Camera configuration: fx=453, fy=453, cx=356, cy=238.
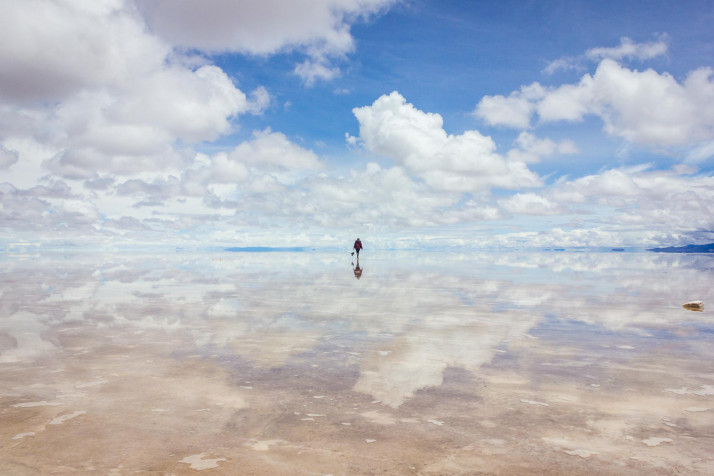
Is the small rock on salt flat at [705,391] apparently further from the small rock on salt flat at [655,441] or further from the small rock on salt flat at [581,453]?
the small rock on salt flat at [581,453]

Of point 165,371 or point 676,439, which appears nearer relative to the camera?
point 676,439

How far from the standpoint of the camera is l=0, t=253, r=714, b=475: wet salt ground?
16.3ft

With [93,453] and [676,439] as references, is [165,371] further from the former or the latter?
[676,439]

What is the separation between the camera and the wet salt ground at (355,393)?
4.97 m

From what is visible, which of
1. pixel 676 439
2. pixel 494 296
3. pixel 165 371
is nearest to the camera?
pixel 676 439

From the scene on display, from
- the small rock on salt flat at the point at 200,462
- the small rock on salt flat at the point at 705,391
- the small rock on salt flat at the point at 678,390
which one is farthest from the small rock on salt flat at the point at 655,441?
the small rock on salt flat at the point at 200,462

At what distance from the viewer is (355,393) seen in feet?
23.2

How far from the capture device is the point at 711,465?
188 inches

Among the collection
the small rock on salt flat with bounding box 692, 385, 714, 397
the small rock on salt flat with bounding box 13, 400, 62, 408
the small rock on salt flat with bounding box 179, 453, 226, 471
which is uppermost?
the small rock on salt flat with bounding box 13, 400, 62, 408

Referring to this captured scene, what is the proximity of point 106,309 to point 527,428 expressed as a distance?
1486cm

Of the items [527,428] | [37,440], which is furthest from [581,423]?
[37,440]

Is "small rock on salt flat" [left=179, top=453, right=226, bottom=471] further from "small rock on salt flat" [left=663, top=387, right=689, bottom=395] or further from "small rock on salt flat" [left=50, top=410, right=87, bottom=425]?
"small rock on salt flat" [left=663, top=387, right=689, bottom=395]

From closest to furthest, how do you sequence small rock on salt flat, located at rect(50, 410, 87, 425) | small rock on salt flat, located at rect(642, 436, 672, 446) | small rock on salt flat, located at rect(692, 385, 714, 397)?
small rock on salt flat, located at rect(642, 436, 672, 446) < small rock on salt flat, located at rect(50, 410, 87, 425) < small rock on salt flat, located at rect(692, 385, 714, 397)

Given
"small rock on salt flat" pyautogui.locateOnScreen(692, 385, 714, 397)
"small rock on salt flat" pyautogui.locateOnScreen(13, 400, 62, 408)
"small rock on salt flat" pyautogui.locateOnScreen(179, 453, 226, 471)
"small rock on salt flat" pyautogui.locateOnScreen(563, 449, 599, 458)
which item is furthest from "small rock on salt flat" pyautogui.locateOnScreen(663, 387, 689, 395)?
"small rock on salt flat" pyautogui.locateOnScreen(13, 400, 62, 408)
